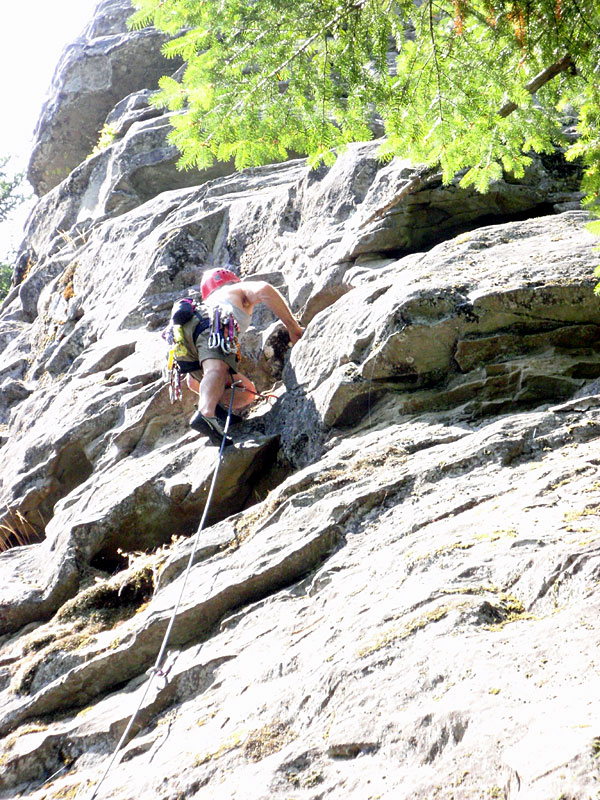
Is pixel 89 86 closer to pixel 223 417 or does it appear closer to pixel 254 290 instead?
pixel 254 290

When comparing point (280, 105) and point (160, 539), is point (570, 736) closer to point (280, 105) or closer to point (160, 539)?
point (280, 105)

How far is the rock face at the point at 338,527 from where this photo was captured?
2850mm

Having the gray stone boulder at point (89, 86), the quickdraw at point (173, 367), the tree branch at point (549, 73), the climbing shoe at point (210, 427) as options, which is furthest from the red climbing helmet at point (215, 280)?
the gray stone boulder at point (89, 86)

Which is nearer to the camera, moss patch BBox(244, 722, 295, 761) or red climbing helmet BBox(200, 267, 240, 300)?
moss patch BBox(244, 722, 295, 761)

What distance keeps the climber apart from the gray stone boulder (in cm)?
1205

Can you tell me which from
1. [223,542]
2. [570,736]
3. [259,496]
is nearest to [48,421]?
[259,496]

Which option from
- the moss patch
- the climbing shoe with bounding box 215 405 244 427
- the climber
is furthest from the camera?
the climbing shoe with bounding box 215 405 244 427

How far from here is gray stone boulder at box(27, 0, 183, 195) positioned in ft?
55.9

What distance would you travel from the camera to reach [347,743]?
9.41 feet

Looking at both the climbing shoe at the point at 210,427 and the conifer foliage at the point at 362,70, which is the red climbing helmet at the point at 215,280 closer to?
the climbing shoe at the point at 210,427

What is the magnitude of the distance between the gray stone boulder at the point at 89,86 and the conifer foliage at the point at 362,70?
46.3ft

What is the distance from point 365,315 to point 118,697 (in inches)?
146

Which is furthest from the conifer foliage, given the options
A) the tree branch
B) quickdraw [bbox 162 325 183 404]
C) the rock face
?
quickdraw [bbox 162 325 183 404]

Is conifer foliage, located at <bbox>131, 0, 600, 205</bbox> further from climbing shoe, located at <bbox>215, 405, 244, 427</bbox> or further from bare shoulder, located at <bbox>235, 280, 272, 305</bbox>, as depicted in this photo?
climbing shoe, located at <bbox>215, 405, 244, 427</bbox>
